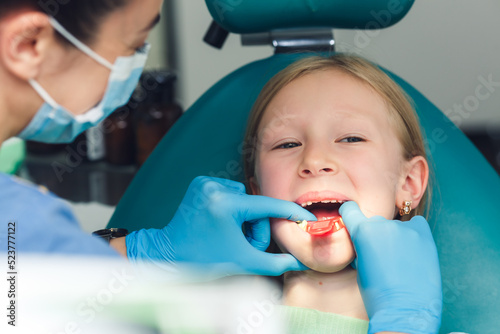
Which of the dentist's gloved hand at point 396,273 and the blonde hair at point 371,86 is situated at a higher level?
the blonde hair at point 371,86

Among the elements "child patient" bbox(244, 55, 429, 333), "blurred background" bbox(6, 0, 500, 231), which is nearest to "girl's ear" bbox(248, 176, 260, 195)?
"child patient" bbox(244, 55, 429, 333)

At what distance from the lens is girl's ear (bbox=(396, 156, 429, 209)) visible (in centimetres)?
133

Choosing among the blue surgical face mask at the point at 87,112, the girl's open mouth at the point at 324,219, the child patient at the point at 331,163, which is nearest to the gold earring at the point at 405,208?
the child patient at the point at 331,163

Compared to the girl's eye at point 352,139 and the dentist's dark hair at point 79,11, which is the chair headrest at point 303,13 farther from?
the dentist's dark hair at point 79,11

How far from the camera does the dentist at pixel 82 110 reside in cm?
78

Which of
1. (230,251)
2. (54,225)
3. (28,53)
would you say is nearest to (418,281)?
(230,251)

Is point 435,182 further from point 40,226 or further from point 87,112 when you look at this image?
point 40,226

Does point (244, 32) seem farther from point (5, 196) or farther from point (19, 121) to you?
point (5, 196)

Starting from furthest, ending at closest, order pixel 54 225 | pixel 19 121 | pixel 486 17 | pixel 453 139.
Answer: pixel 486 17 < pixel 453 139 < pixel 19 121 < pixel 54 225

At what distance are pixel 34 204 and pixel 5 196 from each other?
42 millimetres

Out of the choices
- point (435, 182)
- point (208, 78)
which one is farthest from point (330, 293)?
point (208, 78)

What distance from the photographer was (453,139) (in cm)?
142

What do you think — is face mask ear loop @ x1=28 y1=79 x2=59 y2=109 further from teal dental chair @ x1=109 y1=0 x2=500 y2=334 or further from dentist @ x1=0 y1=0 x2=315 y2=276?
teal dental chair @ x1=109 y1=0 x2=500 y2=334

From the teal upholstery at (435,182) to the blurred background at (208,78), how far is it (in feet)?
3.26
